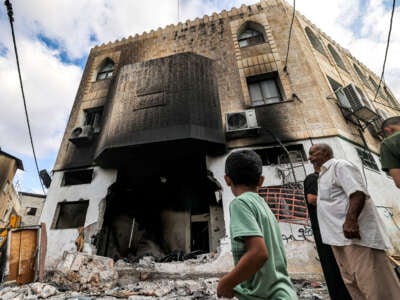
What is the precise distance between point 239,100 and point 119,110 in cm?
455

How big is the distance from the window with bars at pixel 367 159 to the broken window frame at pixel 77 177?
9700 mm

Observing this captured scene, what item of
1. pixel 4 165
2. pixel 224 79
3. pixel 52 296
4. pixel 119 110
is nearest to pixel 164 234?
pixel 52 296

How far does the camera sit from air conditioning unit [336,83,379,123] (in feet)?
22.8

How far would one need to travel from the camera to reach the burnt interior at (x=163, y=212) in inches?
270

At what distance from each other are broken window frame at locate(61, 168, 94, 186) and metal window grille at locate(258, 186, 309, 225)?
6.57 meters

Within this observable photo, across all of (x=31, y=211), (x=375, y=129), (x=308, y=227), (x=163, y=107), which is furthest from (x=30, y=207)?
(x=375, y=129)

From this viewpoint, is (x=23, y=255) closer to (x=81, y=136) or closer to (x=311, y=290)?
(x=81, y=136)

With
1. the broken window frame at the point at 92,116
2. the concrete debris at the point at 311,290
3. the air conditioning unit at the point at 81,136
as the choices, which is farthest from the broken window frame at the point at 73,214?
the concrete debris at the point at 311,290

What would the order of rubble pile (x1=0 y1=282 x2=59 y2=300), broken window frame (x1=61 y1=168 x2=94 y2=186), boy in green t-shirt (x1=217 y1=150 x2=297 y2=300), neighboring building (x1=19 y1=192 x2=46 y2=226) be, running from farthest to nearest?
neighboring building (x1=19 y1=192 x2=46 y2=226) → broken window frame (x1=61 y1=168 x2=94 y2=186) → rubble pile (x1=0 y1=282 x2=59 y2=300) → boy in green t-shirt (x1=217 y1=150 x2=297 y2=300)

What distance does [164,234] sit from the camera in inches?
307

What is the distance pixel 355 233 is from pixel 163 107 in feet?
19.9

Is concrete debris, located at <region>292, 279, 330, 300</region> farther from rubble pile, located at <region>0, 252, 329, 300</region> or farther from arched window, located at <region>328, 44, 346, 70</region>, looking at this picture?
arched window, located at <region>328, 44, 346, 70</region>

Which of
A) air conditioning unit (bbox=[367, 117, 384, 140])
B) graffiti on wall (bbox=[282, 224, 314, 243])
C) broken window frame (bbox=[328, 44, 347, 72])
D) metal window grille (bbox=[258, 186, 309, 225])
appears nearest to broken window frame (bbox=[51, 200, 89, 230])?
metal window grille (bbox=[258, 186, 309, 225])

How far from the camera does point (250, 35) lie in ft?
30.9
